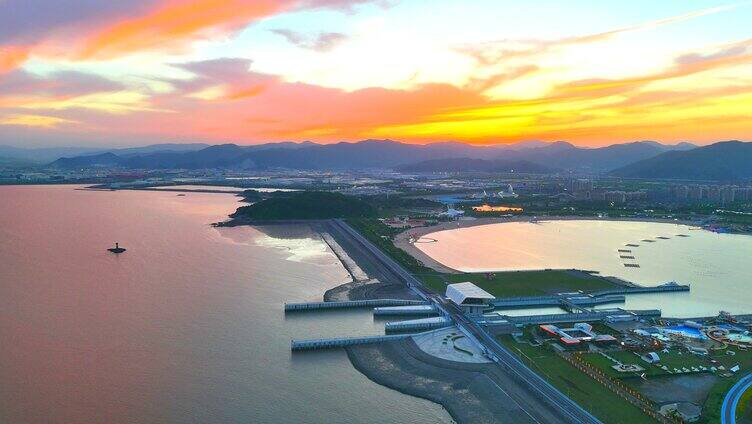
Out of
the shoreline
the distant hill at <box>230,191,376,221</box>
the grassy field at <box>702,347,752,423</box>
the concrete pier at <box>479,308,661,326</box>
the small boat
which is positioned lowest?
the grassy field at <box>702,347,752,423</box>

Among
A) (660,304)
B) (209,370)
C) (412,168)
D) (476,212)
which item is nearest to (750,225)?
(476,212)

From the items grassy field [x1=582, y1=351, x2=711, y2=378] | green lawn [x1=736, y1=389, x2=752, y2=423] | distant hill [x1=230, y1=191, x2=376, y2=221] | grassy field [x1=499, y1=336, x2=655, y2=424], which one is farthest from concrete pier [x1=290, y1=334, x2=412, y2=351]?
distant hill [x1=230, y1=191, x2=376, y2=221]

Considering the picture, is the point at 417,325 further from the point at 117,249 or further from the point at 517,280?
the point at 117,249

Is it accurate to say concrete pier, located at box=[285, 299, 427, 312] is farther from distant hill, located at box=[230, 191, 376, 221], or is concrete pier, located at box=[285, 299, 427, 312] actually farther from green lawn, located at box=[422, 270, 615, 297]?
distant hill, located at box=[230, 191, 376, 221]

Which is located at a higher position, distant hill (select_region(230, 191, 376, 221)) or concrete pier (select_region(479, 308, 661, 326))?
distant hill (select_region(230, 191, 376, 221))

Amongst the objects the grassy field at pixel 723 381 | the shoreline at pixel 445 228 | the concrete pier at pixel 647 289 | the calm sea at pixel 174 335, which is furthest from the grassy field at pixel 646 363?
the shoreline at pixel 445 228

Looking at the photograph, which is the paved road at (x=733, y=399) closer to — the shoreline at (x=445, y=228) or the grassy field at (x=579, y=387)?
the grassy field at (x=579, y=387)
